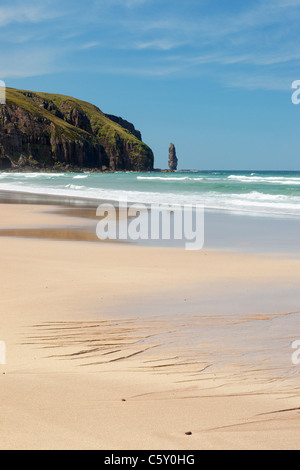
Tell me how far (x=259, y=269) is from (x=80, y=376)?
4946mm

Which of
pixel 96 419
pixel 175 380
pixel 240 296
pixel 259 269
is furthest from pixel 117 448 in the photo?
pixel 259 269

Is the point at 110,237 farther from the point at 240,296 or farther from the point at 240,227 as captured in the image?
the point at 240,296

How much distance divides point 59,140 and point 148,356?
15316 centimetres

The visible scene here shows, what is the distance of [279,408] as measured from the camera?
10.4ft

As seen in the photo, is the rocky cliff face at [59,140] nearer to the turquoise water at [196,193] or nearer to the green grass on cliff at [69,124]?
the green grass on cliff at [69,124]

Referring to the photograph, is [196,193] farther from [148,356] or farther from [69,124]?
[69,124]

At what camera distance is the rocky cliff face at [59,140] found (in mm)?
144312

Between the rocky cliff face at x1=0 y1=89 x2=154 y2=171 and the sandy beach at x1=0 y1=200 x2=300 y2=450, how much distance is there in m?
137

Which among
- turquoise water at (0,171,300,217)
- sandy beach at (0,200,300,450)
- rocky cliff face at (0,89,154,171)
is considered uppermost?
rocky cliff face at (0,89,154,171)

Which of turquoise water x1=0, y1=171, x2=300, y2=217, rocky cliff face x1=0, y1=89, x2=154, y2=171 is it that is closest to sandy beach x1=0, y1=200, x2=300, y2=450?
turquoise water x1=0, y1=171, x2=300, y2=217

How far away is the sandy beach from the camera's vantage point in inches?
112

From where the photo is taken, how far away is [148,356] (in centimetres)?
412

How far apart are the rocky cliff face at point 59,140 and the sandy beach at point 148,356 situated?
137 metres

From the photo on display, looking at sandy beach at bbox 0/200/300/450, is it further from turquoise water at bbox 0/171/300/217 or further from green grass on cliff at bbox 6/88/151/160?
green grass on cliff at bbox 6/88/151/160
